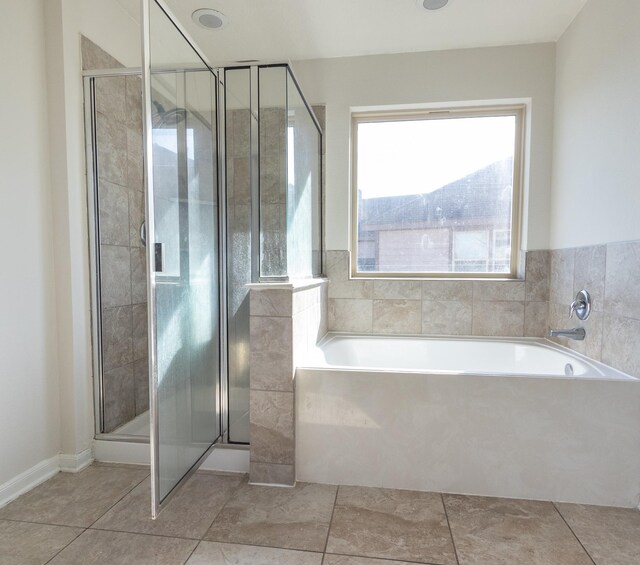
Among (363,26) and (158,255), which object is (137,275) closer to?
(158,255)

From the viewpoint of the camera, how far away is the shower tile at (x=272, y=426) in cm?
183

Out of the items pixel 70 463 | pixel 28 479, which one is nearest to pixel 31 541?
pixel 28 479

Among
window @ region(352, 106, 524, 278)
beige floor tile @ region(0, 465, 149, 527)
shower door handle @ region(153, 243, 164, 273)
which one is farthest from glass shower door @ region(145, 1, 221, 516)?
window @ region(352, 106, 524, 278)

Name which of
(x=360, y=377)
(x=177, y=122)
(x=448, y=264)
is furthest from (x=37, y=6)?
(x=448, y=264)

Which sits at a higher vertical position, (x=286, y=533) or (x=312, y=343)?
(x=312, y=343)

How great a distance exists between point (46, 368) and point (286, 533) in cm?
133

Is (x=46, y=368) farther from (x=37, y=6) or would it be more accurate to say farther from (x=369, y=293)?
(x=369, y=293)

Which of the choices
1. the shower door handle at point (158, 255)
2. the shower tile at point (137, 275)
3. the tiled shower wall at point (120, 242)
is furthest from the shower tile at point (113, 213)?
the shower door handle at point (158, 255)

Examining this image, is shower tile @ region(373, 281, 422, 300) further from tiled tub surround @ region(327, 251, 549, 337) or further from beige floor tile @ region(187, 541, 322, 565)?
beige floor tile @ region(187, 541, 322, 565)

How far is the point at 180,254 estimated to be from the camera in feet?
5.20

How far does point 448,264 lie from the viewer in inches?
110

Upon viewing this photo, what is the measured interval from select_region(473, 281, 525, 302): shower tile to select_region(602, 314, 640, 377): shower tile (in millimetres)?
745

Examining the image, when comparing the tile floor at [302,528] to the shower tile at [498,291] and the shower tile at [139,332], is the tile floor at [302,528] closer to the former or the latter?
the shower tile at [139,332]

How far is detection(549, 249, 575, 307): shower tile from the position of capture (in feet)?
7.45
